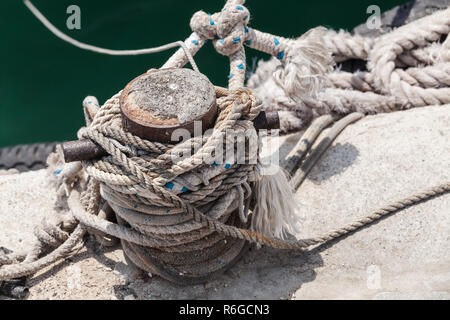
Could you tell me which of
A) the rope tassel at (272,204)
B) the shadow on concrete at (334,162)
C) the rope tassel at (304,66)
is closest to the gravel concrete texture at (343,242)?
the shadow on concrete at (334,162)

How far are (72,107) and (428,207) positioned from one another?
2.70m

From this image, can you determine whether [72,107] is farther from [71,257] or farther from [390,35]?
[390,35]

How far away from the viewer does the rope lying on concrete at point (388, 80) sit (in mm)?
2445

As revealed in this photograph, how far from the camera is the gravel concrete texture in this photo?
1.68 metres

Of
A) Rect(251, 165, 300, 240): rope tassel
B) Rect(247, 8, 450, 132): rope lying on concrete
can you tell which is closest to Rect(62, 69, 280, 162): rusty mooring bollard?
Rect(251, 165, 300, 240): rope tassel

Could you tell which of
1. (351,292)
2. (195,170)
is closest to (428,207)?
(351,292)

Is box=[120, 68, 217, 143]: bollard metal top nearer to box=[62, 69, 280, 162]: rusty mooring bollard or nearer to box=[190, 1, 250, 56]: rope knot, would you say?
box=[62, 69, 280, 162]: rusty mooring bollard

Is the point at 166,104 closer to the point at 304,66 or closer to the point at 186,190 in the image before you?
the point at 186,190

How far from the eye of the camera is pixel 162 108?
1487mm

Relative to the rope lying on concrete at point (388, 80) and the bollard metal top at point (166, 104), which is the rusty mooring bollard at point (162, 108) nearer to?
the bollard metal top at point (166, 104)

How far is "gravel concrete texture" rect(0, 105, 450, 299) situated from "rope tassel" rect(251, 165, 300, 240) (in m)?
0.15

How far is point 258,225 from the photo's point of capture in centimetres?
175

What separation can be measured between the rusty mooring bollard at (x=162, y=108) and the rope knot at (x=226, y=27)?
44 cm

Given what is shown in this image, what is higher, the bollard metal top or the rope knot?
the rope knot
